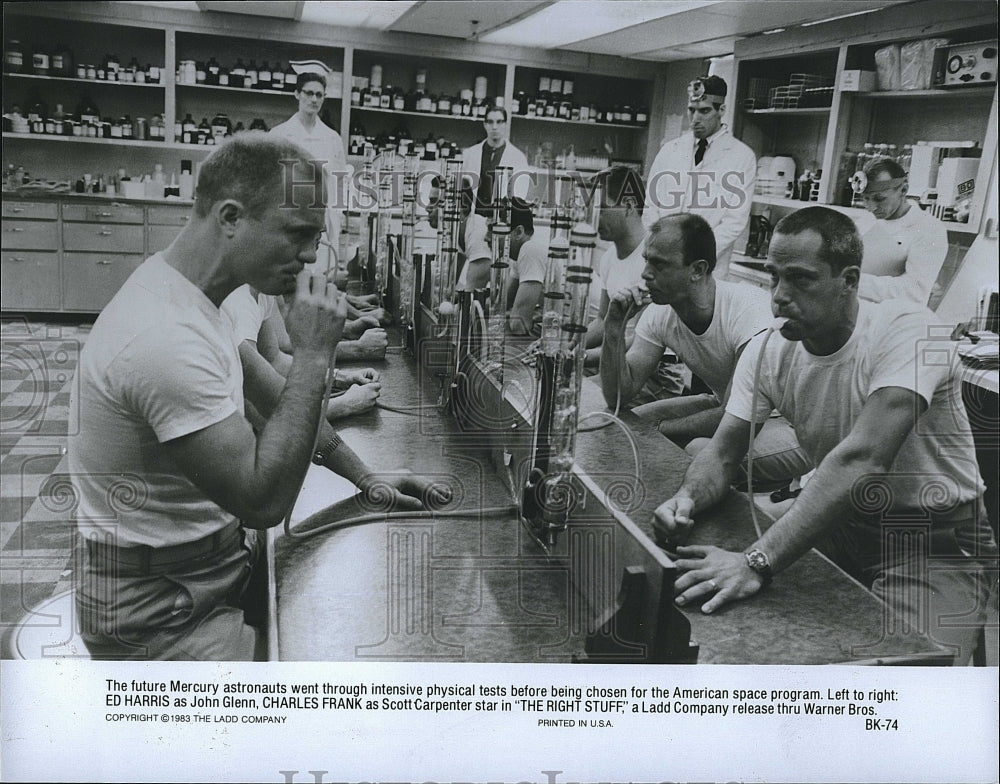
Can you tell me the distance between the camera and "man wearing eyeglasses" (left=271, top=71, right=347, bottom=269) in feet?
5.71

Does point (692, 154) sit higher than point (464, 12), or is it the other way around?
point (464, 12)

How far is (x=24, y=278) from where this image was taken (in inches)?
74.2

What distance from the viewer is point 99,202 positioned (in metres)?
1.92

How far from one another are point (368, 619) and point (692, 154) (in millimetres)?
1180

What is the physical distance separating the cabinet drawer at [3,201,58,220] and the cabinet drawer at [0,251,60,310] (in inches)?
3.1

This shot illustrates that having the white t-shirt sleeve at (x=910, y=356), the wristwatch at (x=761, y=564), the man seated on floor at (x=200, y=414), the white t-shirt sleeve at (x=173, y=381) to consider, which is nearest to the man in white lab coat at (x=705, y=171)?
the white t-shirt sleeve at (x=910, y=356)

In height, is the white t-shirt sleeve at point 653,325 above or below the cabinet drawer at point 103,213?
below

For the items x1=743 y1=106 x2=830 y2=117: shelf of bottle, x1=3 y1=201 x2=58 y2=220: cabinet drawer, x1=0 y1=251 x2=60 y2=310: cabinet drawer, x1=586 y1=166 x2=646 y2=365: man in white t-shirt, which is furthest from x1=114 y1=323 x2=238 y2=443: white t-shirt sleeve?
x1=743 y1=106 x2=830 y2=117: shelf of bottle

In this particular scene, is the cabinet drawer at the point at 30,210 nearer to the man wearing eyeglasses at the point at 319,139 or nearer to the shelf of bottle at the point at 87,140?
the shelf of bottle at the point at 87,140

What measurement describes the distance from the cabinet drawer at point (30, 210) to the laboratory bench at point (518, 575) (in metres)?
0.80

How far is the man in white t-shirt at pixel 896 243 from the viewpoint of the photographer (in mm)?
1746

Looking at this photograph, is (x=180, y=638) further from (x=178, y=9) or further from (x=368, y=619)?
(x=178, y=9)

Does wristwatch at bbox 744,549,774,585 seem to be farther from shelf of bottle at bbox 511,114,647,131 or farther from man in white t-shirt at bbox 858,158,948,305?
shelf of bottle at bbox 511,114,647,131

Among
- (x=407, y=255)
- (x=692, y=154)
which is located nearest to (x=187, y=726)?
(x=407, y=255)
